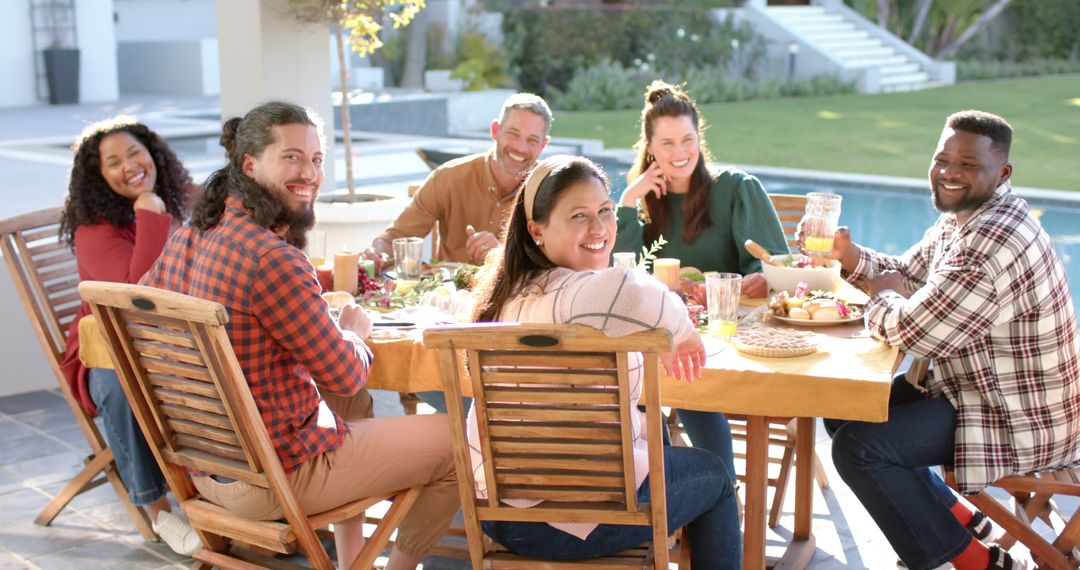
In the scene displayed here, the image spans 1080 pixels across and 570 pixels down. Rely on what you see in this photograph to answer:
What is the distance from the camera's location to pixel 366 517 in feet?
10.7

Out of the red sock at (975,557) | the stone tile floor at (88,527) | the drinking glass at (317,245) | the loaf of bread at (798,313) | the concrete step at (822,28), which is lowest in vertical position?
the stone tile floor at (88,527)

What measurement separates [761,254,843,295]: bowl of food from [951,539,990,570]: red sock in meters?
0.76

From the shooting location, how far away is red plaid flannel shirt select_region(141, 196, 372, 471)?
2.31m

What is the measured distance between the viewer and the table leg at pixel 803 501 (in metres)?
2.96

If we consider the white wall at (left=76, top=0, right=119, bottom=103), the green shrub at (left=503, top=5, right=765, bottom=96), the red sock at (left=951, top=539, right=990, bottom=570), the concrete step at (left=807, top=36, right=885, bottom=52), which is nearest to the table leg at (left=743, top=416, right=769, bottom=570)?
the red sock at (left=951, top=539, right=990, bottom=570)

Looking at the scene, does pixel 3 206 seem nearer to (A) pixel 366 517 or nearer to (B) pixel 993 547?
(A) pixel 366 517

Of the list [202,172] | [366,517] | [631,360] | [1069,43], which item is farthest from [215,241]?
[1069,43]

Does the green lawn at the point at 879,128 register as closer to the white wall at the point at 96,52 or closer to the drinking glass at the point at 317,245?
the white wall at the point at 96,52

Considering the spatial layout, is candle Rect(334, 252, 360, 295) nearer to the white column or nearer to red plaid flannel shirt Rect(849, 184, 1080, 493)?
red plaid flannel shirt Rect(849, 184, 1080, 493)

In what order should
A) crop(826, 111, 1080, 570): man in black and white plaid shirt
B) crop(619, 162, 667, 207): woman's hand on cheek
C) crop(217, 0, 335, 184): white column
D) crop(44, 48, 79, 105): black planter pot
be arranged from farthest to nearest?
crop(44, 48, 79, 105): black planter pot → crop(217, 0, 335, 184): white column → crop(619, 162, 667, 207): woman's hand on cheek → crop(826, 111, 1080, 570): man in black and white plaid shirt

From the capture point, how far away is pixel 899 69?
1997 cm

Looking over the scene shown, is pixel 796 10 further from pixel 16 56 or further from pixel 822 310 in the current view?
pixel 822 310

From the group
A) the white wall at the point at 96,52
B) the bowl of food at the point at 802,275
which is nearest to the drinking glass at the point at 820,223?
the bowl of food at the point at 802,275

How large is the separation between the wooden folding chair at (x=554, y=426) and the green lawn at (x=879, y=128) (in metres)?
9.54
